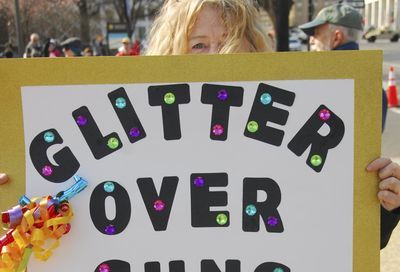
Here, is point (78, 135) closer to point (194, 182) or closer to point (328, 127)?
point (194, 182)

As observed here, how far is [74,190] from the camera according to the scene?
48.2 inches

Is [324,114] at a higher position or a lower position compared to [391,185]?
higher

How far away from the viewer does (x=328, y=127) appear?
124 centimetres

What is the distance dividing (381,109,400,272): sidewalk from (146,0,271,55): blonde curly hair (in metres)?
1.87

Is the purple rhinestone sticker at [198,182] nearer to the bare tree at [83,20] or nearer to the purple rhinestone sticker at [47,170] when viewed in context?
the purple rhinestone sticker at [47,170]

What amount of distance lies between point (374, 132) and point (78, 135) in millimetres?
743

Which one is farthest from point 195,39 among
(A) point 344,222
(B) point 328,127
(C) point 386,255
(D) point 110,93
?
(C) point 386,255

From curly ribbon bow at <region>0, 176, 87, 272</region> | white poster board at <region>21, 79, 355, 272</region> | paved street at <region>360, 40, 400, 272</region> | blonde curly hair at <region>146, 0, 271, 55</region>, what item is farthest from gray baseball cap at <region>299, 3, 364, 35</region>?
curly ribbon bow at <region>0, 176, 87, 272</region>

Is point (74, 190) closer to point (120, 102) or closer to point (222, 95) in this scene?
point (120, 102)

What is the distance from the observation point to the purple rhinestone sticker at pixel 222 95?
123 cm

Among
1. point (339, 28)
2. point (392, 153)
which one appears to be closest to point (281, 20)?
point (392, 153)

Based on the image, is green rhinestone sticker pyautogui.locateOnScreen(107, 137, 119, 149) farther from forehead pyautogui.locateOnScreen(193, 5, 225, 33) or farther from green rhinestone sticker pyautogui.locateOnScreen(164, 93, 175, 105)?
forehead pyautogui.locateOnScreen(193, 5, 225, 33)

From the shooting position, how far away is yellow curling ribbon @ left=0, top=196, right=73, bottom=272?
1144mm

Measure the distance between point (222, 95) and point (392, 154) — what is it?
14.3 feet
